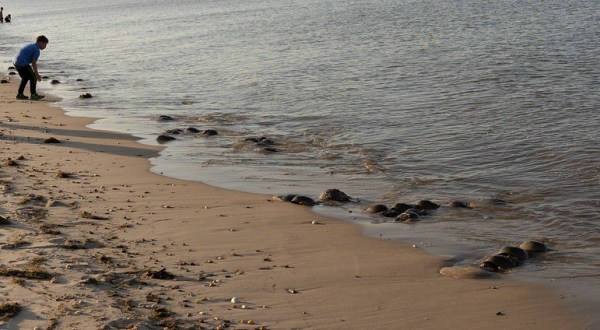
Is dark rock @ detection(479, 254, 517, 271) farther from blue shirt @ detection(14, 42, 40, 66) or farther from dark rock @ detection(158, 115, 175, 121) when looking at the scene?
blue shirt @ detection(14, 42, 40, 66)

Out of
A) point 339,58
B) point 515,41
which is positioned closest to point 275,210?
point 339,58

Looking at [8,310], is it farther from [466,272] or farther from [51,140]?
[51,140]

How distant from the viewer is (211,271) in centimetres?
718

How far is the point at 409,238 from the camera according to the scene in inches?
331

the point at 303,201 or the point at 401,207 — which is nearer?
the point at 401,207

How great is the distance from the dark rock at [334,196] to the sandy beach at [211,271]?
17.5 inches

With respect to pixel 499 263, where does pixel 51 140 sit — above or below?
above

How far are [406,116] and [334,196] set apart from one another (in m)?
5.71

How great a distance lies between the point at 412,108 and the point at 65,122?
6.88 meters

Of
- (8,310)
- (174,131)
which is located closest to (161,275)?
(8,310)

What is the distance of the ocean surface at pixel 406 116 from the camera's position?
9.02 metres

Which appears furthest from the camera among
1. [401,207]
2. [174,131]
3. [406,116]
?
[406,116]

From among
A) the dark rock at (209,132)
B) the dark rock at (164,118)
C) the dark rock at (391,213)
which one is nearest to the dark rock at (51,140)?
the dark rock at (209,132)

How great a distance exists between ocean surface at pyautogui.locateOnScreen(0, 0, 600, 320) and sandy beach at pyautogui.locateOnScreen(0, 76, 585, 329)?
0.56 m
